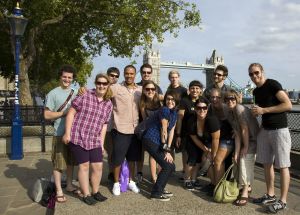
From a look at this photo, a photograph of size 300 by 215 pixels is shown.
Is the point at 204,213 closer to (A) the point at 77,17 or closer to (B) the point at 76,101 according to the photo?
(B) the point at 76,101

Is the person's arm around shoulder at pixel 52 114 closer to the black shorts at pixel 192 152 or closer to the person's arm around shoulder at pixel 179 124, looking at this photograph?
the person's arm around shoulder at pixel 179 124

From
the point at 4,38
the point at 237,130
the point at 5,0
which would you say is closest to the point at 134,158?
the point at 237,130

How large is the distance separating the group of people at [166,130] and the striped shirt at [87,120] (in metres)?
0.01

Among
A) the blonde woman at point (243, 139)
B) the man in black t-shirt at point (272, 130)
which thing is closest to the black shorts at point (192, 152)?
the blonde woman at point (243, 139)

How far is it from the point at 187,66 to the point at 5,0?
351ft

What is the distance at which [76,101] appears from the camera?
485 centimetres

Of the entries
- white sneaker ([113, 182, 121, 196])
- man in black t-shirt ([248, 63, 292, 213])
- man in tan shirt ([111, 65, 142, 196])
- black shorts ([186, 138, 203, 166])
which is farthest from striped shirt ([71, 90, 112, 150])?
man in black t-shirt ([248, 63, 292, 213])

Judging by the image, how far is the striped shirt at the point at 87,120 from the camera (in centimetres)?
486

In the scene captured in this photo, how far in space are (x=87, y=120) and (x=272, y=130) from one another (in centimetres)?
235

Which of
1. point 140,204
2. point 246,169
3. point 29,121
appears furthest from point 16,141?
point 246,169

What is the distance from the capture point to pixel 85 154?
4902mm

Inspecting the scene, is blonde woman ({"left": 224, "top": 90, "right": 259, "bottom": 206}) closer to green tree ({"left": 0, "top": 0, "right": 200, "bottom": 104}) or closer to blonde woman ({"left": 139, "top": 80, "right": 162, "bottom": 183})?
blonde woman ({"left": 139, "top": 80, "right": 162, "bottom": 183})

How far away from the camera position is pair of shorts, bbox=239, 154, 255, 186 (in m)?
5.08

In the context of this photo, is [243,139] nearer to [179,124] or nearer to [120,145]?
[179,124]
